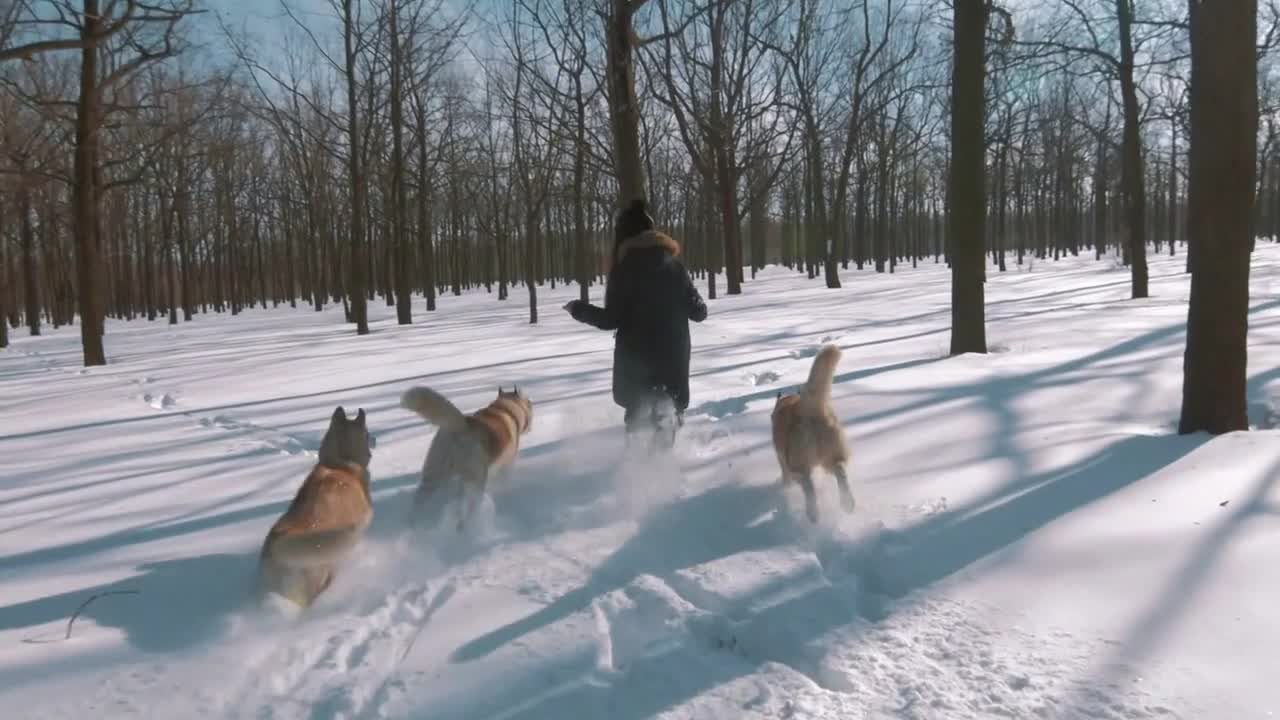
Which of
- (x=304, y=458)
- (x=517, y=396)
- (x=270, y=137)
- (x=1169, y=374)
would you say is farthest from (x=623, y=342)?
(x=270, y=137)

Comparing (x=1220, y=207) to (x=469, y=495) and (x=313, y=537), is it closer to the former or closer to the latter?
(x=469, y=495)

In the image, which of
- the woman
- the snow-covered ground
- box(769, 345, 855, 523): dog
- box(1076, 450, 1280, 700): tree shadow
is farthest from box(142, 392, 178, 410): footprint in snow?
box(1076, 450, 1280, 700): tree shadow

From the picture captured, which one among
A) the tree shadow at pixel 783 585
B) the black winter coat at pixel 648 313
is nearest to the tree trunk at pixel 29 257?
the black winter coat at pixel 648 313

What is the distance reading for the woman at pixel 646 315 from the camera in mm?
4660

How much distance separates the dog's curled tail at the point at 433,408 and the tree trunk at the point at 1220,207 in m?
4.65

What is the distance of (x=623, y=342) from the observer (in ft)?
15.7

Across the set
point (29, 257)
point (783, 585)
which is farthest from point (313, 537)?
point (29, 257)

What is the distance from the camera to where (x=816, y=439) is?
386 cm

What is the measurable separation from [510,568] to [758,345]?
8.04 meters

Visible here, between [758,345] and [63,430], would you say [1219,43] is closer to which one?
[758,345]

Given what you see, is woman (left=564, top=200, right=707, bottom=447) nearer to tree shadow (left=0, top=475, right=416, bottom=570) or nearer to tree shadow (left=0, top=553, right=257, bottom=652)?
tree shadow (left=0, top=475, right=416, bottom=570)

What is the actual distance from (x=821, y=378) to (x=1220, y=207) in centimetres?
306

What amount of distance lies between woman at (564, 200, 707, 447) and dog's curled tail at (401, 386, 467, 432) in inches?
41.5

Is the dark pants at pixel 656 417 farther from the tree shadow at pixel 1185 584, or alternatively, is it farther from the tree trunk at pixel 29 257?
the tree trunk at pixel 29 257
